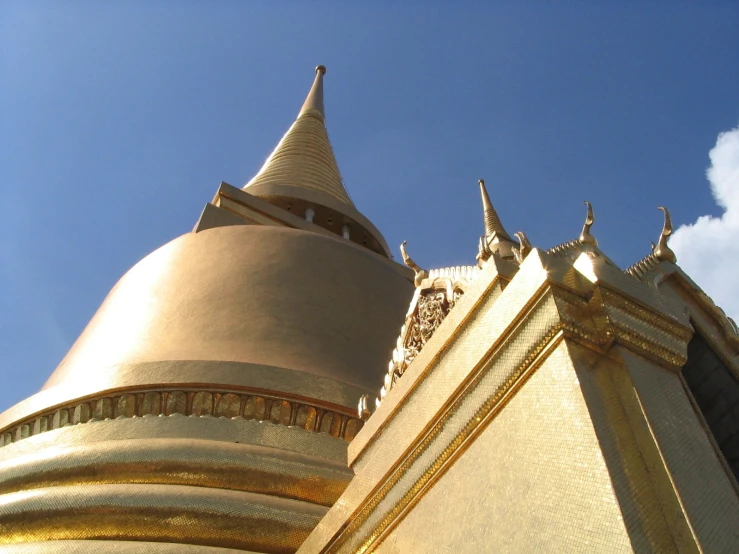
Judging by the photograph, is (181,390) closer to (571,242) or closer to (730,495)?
(571,242)

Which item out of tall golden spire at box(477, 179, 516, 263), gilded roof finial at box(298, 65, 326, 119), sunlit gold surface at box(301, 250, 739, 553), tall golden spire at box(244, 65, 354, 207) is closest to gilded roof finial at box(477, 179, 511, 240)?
tall golden spire at box(477, 179, 516, 263)

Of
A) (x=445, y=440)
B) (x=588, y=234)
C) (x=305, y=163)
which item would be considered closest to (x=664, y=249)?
(x=588, y=234)

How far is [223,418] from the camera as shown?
189 inches

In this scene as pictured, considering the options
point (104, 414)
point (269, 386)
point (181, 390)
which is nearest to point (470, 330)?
point (269, 386)

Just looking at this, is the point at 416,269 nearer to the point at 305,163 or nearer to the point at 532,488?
the point at 532,488

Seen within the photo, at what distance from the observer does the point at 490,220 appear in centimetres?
392

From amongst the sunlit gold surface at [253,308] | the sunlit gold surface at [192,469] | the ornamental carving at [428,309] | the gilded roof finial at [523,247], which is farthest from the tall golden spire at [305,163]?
the gilded roof finial at [523,247]

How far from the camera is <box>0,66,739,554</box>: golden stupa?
2115mm

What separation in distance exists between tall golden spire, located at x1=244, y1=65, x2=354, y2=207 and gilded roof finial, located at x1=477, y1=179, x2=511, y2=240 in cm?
728

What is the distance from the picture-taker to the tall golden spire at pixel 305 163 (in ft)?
39.8

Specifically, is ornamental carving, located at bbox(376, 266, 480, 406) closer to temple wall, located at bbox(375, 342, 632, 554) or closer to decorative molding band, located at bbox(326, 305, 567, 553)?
decorative molding band, located at bbox(326, 305, 567, 553)

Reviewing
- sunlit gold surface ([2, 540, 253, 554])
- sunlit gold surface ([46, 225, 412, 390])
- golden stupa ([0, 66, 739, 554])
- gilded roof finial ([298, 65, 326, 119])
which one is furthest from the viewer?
gilded roof finial ([298, 65, 326, 119])

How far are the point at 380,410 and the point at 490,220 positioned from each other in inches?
47.3

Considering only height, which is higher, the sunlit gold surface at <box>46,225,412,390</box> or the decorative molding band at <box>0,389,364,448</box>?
the sunlit gold surface at <box>46,225,412,390</box>
